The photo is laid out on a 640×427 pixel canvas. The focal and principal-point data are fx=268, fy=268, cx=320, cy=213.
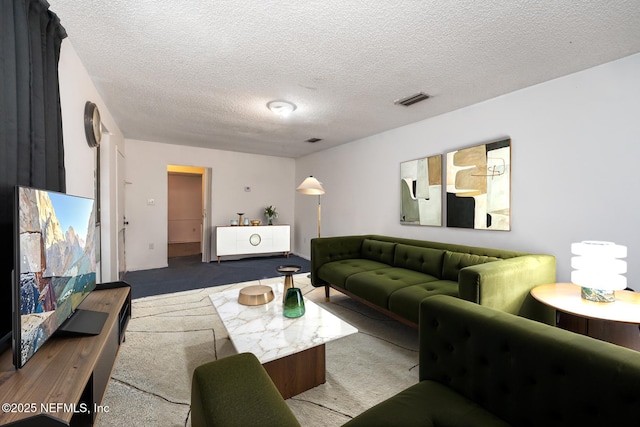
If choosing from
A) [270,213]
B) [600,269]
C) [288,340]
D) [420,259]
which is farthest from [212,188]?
[600,269]

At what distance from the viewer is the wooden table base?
162 cm

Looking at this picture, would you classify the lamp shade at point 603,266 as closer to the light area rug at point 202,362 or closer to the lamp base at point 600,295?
the lamp base at point 600,295

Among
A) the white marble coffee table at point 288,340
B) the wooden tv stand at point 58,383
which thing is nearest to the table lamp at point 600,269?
the white marble coffee table at point 288,340

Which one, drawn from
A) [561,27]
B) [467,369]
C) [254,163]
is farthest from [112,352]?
[254,163]

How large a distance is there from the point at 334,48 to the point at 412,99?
50.2 inches

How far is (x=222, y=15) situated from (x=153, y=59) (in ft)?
2.93

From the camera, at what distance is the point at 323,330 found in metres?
1.72

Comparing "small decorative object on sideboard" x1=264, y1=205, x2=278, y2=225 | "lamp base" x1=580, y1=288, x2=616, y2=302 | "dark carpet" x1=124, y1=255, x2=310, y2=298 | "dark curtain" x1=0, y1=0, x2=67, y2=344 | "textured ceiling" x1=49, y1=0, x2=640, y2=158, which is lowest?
"dark carpet" x1=124, y1=255, x2=310, y2=298

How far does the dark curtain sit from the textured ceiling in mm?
299

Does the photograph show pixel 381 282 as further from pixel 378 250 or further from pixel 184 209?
pixel 184 209

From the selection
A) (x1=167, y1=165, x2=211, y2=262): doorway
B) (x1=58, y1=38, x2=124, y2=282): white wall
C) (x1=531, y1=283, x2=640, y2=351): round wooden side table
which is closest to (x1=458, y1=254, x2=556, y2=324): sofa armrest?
(x1=531, y1=283, x2=640, y2=351): round wooden side table

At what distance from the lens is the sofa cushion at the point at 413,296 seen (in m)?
2.15

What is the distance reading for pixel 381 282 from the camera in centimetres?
257

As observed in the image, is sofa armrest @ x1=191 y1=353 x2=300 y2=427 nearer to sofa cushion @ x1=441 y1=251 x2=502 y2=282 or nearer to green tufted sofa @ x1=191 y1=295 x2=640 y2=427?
green tufted sofa @ x1=191 y1=295 x2=640 y2=427
